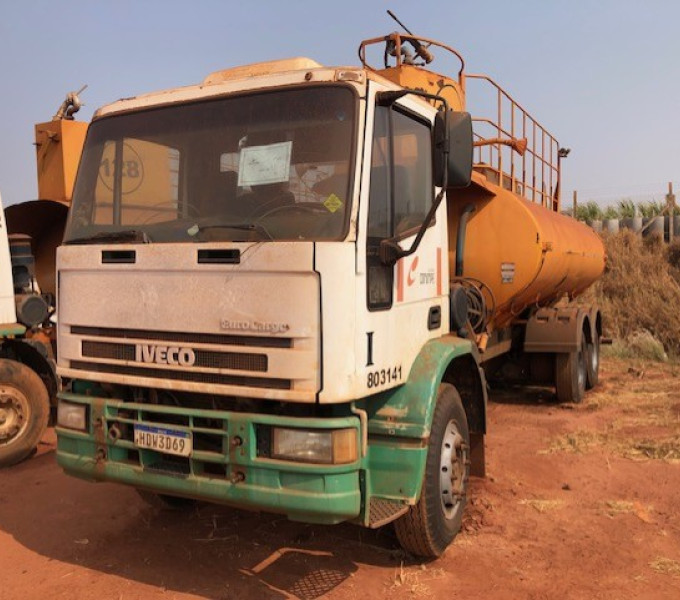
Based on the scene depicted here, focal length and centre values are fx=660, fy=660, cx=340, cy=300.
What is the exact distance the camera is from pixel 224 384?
322 centimetres

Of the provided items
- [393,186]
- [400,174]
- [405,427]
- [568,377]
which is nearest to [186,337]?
[405,427]

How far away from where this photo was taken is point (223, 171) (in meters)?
3.42

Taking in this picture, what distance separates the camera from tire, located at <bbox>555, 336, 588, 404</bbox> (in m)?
7.86

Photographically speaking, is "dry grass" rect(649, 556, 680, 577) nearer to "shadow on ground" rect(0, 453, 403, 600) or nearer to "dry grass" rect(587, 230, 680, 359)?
"shadow on ground" rect(0, 453, 403, 600)

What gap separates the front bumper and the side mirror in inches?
54.3

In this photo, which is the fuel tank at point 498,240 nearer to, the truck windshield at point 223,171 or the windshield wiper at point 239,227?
the truck windshield at point 223,171

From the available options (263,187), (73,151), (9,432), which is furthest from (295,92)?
(73,151)

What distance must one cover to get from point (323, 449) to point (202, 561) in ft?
4.75

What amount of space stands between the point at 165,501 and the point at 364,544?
1502 millimetres

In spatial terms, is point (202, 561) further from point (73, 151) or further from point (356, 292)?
point (73, 151)

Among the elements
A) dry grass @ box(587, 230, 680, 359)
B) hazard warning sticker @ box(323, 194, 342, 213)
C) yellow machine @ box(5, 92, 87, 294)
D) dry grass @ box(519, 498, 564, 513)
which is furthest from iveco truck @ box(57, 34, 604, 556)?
dry grass @ box(587, 230, 680, 359)

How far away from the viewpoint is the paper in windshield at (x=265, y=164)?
10.9ft

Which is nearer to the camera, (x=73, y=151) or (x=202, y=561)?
(x=202, y=561)

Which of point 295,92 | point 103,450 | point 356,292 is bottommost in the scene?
point 103,450
